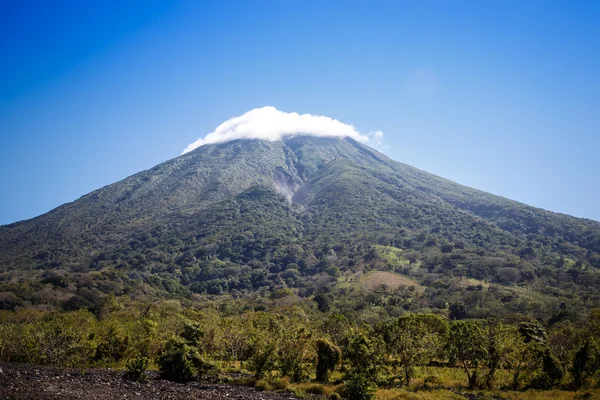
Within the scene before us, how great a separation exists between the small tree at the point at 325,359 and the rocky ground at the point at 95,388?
5.54 meters

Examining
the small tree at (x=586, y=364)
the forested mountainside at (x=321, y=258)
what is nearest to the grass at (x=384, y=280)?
the forested mountainside at (x=321, y=258)

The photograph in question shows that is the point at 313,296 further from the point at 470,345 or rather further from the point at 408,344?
the point at 470,345

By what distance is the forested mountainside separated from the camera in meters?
84.8

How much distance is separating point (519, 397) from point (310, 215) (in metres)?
174

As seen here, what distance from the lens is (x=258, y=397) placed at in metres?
23.6

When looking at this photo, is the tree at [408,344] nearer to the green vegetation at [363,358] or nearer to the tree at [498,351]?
the green vegetation at [363,358]

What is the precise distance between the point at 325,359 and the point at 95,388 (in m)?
16.6

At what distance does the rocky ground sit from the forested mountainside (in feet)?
169

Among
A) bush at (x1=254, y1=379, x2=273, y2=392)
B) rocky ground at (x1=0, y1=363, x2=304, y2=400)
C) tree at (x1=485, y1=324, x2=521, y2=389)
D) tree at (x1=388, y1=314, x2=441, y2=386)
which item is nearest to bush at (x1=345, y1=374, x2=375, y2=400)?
rocky ground at (x1=0, y1=363, x2=304, y2=400)

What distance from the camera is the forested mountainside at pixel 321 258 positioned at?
84812mm

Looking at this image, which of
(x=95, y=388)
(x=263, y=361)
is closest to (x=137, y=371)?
(x=95, y=388)

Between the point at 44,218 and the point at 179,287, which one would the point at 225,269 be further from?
the point at 44,218

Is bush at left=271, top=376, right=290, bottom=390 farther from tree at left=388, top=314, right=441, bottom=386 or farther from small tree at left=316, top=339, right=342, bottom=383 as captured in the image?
tree at left=388, top=314, right=441, bottom=386

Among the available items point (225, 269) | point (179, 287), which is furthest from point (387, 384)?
point (225, 269)
